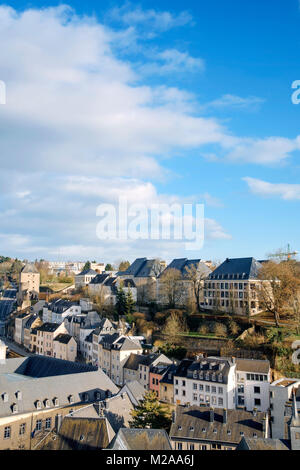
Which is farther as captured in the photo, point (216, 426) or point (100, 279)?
point (100, 279)

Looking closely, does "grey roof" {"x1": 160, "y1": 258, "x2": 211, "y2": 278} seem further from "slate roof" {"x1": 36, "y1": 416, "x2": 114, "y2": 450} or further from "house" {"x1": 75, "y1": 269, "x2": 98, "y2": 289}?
"slate roof" {"x1": 36, "y1": 416, "x2": 114, "y2": 450}

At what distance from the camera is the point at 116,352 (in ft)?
158

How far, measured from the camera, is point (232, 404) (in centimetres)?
3831

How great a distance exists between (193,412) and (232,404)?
826 cm

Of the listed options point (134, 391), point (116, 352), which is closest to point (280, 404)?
point (134, 391)

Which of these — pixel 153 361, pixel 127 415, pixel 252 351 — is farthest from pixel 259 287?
pixel 127 415

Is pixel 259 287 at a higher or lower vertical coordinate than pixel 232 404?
higher

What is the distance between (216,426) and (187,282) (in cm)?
3304

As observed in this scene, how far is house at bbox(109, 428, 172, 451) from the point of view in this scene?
21.9 m

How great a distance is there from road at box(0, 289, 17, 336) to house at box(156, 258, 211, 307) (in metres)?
37.9

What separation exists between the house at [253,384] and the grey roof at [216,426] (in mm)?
7435

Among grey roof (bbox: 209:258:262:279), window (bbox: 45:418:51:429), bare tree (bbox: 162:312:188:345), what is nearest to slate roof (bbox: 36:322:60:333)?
bare tree (bbox: 162:312:188:345)

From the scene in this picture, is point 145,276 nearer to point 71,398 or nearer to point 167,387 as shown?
point 167,387
